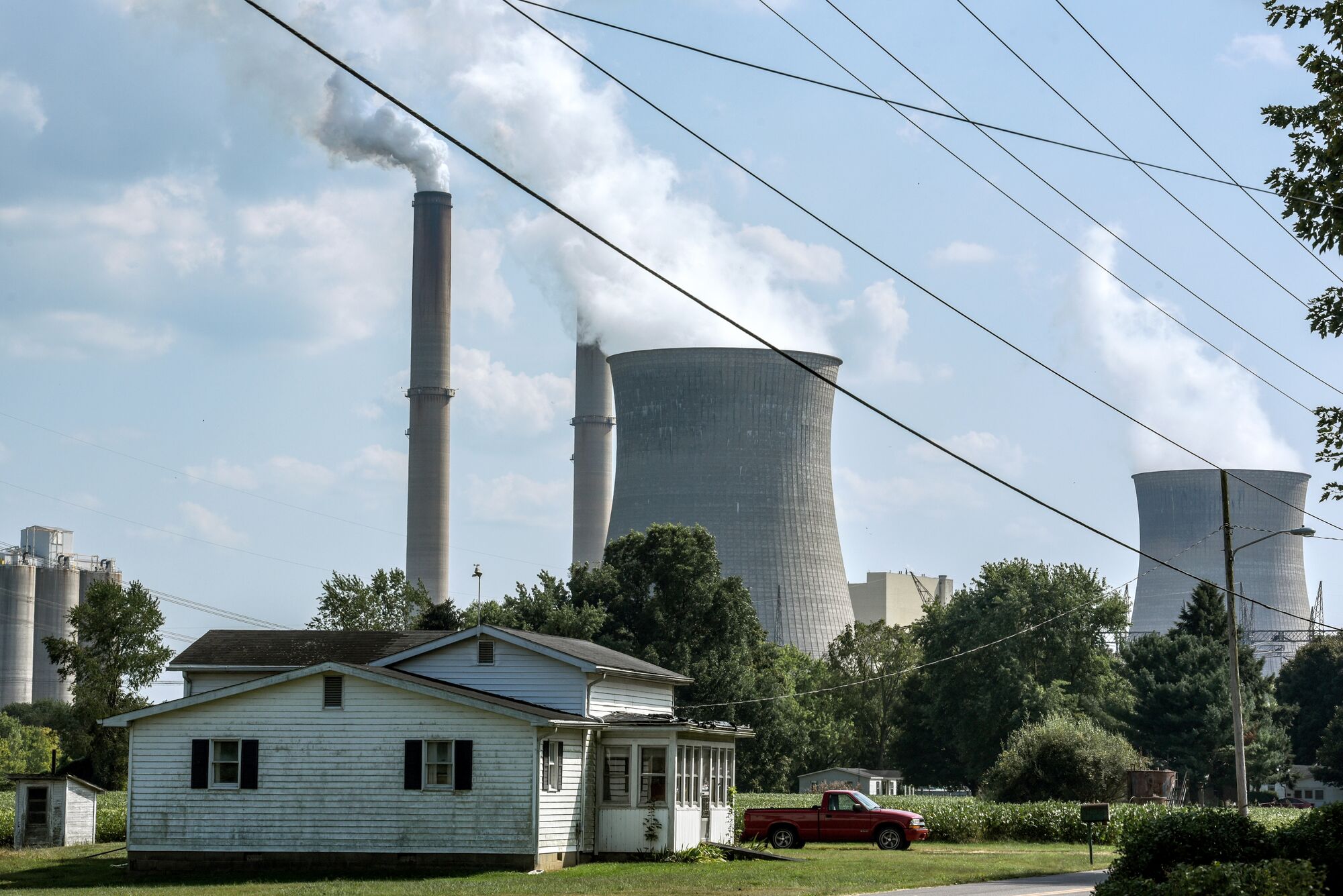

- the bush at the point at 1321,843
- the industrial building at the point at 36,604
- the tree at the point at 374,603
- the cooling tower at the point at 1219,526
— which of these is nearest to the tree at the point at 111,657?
the tree at the point at 374,603

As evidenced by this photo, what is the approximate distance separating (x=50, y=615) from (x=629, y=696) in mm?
132812

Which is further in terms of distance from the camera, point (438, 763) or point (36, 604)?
point (36, 604)

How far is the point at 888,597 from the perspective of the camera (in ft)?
484

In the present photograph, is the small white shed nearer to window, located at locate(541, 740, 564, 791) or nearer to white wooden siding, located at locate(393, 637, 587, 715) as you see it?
white wooden siding, located at locate(393, 637, 587, 715)

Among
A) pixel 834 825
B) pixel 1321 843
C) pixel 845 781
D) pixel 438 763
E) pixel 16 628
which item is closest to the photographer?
pixel 1321 843

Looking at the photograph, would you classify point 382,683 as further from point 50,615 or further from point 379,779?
point 50,615

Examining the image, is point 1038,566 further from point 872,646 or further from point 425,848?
point 425,848

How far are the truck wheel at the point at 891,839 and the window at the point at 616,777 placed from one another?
7.89 meters

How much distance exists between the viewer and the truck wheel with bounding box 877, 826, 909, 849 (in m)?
36.8

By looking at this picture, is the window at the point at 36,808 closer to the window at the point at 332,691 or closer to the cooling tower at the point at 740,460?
the window at the point at 332,691

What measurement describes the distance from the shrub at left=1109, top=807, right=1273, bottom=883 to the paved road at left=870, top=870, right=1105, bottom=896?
4.41 m

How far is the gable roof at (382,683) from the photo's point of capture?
29.0 m

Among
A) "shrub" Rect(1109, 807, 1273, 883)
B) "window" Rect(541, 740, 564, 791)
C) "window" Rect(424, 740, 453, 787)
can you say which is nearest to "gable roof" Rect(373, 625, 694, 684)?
"window" Rect(541, 740, 564, 791)

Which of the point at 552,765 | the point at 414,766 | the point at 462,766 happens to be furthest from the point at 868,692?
the point at 414,766
